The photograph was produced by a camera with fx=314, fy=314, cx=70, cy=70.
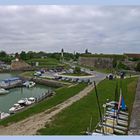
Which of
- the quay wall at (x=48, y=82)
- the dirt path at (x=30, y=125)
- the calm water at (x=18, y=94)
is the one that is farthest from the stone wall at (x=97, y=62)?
the dirt path at (x=30, y=125)

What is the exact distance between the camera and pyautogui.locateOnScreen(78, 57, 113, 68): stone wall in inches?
1795

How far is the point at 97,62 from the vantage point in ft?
162

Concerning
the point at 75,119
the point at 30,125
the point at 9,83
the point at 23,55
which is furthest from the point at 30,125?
the point at 23,55

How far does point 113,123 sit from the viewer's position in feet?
31.9

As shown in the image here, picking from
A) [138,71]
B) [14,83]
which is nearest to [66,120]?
[14,83]

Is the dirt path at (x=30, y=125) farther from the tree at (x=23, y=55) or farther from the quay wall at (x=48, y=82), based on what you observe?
the tree at (x=23, y=55)

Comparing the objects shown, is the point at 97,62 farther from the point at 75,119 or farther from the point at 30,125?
the point at 30,125

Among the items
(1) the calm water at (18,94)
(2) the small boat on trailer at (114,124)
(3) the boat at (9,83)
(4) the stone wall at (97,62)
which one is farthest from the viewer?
(4) the stone wall at (97,62)

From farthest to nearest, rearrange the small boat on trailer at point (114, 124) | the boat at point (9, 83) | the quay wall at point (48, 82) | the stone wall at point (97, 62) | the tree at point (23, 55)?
1. the tree at point (23, 55)
2. the stone wall at point (97, 62)
3. the quay wall at point (48, 82)
4. the boat at point (9, 83)
5. the small boat on trailer at point (114, 124)

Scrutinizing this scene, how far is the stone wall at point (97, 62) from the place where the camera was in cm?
4559

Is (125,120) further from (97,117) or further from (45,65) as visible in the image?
(45,65)

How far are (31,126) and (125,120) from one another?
3232mm

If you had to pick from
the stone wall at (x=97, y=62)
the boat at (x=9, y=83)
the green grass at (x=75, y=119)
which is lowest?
the boat at (x=9, y=83)

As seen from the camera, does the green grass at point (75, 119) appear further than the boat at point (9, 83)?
No
